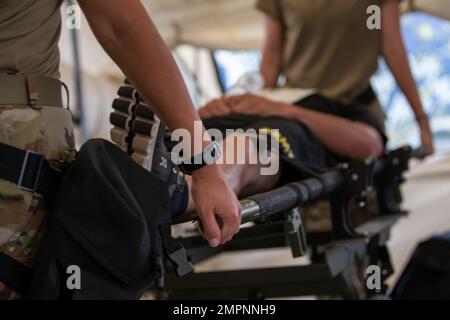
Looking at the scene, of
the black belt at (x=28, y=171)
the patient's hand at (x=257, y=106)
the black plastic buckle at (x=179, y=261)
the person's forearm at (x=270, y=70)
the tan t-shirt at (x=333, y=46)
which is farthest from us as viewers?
the person's forearm at (x=270, y=70)

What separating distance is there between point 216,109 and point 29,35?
77cm

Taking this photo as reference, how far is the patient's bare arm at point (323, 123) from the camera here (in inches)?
55.5

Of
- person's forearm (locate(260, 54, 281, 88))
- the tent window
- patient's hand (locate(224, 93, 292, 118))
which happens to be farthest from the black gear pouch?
the tent window

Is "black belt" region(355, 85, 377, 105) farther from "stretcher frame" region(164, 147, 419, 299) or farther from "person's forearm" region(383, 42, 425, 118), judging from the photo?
"stretcher frame" region(164, 147, 419, 299)

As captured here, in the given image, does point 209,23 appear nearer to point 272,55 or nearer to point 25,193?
point 272,55

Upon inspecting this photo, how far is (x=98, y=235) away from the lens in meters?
0.69

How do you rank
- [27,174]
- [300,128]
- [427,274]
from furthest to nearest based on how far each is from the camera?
1. [427,274]
2. [300,128]
3. [27,174]

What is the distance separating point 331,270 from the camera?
1272mm

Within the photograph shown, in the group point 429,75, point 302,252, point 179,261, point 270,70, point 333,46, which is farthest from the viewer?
point 429,75

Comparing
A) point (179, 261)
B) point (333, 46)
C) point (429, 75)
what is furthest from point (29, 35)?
point (429, 75)

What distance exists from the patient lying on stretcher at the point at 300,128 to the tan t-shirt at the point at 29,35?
46 centimetres

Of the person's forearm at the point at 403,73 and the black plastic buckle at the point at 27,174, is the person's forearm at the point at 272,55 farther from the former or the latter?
the black plastic buckle at the point at 27,174

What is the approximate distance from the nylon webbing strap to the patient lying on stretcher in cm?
49

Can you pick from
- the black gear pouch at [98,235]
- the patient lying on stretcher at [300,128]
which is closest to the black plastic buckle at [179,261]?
the black gear pouch at [98,235]
